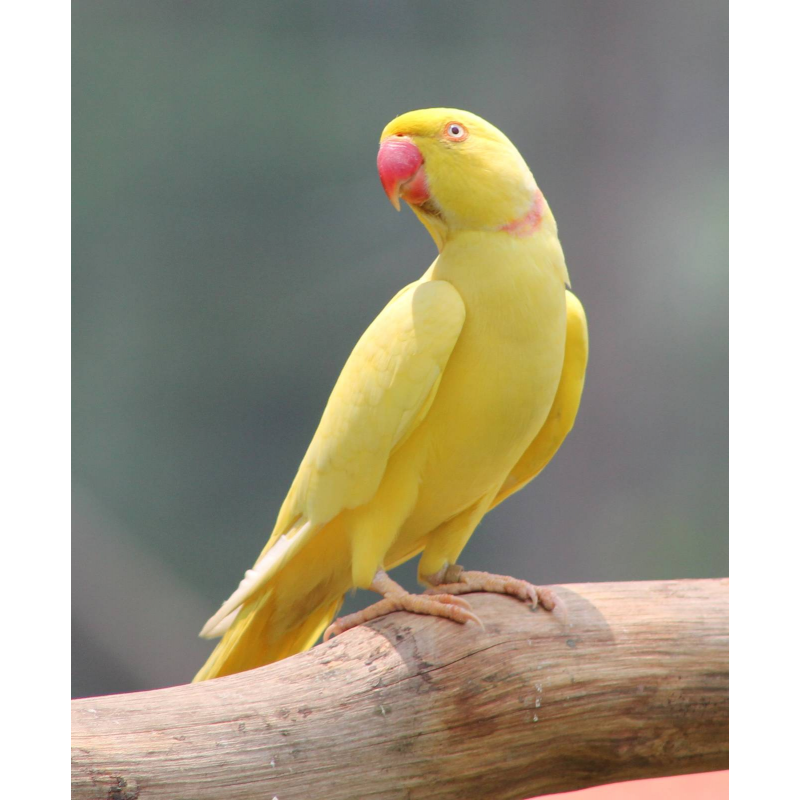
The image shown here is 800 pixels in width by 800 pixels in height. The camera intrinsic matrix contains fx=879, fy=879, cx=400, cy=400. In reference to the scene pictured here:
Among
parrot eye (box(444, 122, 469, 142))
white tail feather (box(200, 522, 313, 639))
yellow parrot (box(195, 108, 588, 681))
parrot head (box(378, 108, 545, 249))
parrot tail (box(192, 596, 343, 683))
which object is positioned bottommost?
parrot tail (box(192, 596, 343, 683))

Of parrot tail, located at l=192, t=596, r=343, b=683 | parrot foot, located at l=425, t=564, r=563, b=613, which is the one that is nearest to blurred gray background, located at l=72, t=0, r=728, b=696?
parrot tail, located at l=192, t=596, r=343, b=683

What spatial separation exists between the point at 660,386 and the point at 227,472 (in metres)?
0.86

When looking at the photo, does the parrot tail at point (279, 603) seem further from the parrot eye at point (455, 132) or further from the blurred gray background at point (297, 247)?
the parrot eye at point (455, 132)

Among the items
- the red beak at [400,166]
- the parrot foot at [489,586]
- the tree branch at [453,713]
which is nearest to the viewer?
the tree branch at [453,713]

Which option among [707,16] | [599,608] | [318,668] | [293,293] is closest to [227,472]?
[293,293]

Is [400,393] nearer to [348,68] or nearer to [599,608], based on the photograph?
[599,608]

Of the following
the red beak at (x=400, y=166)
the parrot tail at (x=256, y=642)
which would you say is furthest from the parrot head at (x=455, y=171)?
the parrot tail at (x=256, y=642)

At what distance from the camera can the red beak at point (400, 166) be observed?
3.77 feet

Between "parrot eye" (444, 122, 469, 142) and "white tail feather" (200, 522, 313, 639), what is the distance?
0.55 metres

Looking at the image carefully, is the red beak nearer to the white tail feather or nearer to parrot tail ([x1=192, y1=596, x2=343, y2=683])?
the white tail feather

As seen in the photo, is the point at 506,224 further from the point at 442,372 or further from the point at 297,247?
the point at 297,247

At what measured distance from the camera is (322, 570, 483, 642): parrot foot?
1.20m

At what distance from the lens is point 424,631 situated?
1.18m

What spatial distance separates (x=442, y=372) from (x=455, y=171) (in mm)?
266
